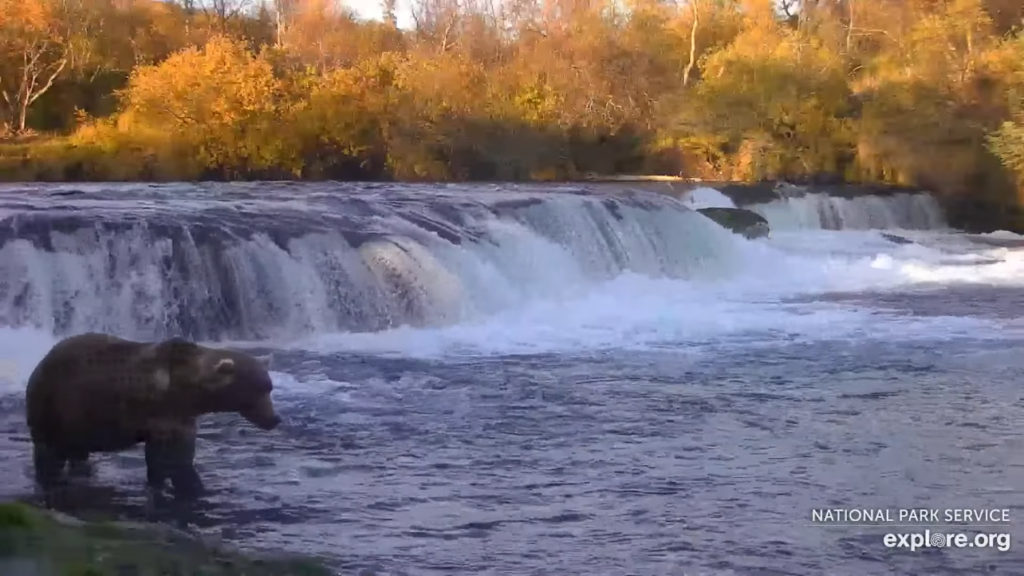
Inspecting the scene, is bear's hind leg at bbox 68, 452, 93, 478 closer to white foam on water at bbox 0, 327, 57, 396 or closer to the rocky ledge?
white foam on water at bbox 0, 327, 57, 396

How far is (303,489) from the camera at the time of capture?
696cm

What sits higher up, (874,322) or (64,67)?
(64,67)

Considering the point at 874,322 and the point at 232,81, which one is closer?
the point at 874,322

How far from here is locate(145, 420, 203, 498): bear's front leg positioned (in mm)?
6152

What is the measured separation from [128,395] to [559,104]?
27844 mm

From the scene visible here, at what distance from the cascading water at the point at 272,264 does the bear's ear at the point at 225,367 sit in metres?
6.02

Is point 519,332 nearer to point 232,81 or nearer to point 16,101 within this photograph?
point 232,81

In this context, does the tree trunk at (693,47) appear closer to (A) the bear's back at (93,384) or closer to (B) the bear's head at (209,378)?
(B) the bear's head at (209,378)

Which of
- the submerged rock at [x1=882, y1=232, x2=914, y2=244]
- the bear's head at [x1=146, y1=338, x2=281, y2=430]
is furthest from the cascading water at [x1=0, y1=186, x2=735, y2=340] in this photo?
the submerged rock at [x1=882, y1=232, x2=914, y2=244]

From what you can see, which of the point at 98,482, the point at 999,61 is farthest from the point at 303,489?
the point at 999,61

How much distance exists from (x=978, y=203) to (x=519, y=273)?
15.3 meters

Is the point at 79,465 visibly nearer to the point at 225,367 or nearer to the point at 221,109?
the point at 225,367

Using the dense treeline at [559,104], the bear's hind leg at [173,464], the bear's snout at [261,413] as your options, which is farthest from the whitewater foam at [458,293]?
the dense treeline at [559,104]

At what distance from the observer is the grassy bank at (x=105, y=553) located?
4.07 meters
